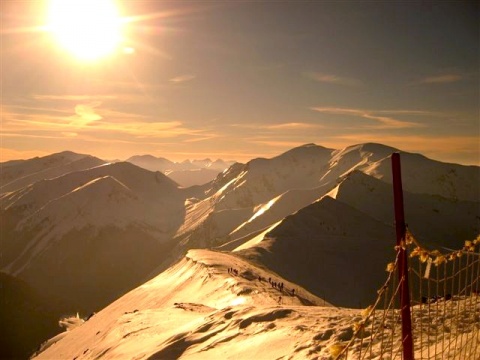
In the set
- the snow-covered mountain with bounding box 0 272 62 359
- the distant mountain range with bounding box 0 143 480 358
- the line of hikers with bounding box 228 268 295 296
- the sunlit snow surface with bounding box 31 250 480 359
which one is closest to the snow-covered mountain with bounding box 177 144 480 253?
the distant mountain range with bounding box 0 143 480 358

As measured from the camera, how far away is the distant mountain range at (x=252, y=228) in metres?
52.5

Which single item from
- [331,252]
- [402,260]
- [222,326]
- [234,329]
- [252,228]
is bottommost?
[252,228]

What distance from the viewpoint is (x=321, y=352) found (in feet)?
37.6

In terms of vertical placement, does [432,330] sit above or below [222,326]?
above

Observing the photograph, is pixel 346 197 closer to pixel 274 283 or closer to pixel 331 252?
pixel 331 252

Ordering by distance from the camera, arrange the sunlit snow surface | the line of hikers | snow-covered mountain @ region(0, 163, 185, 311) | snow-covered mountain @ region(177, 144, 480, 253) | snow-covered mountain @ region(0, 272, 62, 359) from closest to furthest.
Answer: the sunlit snow surface
the line of hikers
snow-covered mountain @ region(0, 272, 62, 359)
snow-covered mountain @ region(177, 144, 480, 253)
snow-covered mountain @ region(0, 163, 185, 311)

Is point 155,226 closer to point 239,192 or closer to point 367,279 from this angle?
point 239,192

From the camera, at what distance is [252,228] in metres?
124

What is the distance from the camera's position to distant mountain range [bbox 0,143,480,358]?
172ft

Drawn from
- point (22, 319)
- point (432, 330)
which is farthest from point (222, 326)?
point (22, 319)

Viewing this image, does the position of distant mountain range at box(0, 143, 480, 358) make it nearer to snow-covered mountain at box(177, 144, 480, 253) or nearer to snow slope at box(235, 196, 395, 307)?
snow slope at box(235, 196, 395, 307)

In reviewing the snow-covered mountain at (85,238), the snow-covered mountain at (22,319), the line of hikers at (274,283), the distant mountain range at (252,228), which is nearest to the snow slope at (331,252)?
the distant mountain range at (252,228)

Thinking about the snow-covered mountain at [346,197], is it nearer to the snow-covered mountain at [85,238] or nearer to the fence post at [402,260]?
the snow-covered mountain at [85,238]

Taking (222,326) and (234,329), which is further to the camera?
(222,326)
